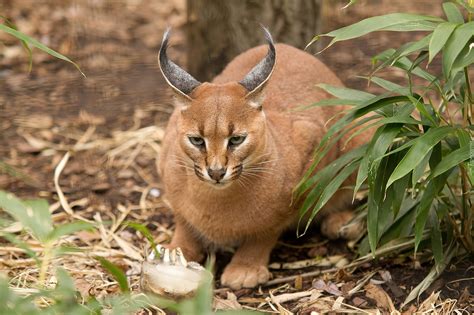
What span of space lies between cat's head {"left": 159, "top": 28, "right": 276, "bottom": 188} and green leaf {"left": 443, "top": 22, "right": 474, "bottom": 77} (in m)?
0.96

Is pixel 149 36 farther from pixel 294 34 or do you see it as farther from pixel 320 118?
pixel 320 118

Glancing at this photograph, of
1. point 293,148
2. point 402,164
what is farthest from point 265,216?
point 402,164

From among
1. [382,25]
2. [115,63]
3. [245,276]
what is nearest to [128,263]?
[245,276]

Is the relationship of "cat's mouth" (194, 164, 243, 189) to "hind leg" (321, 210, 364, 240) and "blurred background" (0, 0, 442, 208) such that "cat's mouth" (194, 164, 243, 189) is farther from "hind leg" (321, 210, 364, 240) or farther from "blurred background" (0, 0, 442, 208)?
"blurred background" (0, 0, 442, 208)

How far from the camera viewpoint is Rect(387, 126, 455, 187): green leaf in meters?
3.66

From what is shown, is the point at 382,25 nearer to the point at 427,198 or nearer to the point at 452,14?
the point at 452,14

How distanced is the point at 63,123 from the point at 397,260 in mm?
2709

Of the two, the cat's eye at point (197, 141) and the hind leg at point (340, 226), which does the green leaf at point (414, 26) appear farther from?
the hind leg at point (340, 226)

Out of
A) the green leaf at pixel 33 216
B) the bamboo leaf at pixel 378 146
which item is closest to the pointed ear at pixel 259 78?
the bamboo leaf at pixel 378 146

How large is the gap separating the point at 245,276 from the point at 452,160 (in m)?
1.35

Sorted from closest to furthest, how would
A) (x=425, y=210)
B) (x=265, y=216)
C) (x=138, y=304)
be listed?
(x=138, y=304) → (x=425, y=210) → (x=265, y=216)

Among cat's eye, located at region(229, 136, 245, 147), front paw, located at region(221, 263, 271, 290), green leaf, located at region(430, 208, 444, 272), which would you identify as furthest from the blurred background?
green leaf, located at region(430, 208, 444, 272)

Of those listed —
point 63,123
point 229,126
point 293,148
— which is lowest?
point 63,123

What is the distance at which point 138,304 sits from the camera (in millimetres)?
3002
